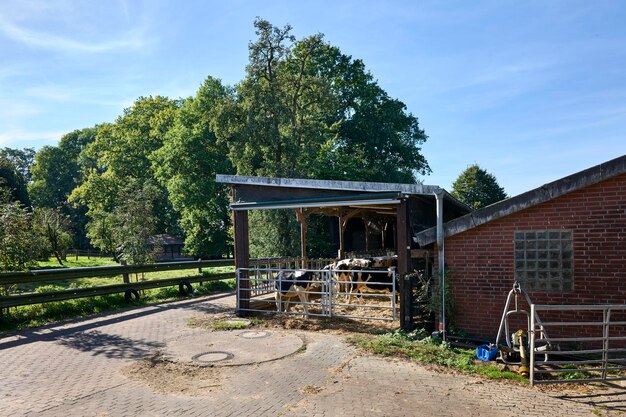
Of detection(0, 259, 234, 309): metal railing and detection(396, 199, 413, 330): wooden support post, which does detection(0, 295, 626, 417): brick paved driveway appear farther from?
detection(0, 259, 234, 309): metal railing

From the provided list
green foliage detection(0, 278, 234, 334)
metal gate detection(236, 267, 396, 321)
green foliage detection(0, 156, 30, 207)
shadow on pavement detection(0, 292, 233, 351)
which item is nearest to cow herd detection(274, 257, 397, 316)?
metal gate detection(236, 267, 396, 321)

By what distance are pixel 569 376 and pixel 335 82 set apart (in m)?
31.7

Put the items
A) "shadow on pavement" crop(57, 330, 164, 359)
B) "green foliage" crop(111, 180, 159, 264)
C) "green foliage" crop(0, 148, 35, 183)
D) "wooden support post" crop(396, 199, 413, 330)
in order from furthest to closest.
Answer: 1. "green foliage" crop(0, 148, 35, 183)
2. "green foliage" crop(111, 180, 159, 264)
3. "wooden support post" crop(396, 199, 413, 330)
4. "shadow on pavement" crop(57, 330, 164, 359)

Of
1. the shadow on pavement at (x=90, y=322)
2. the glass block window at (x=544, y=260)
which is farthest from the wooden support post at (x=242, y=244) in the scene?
the glass block window at (x=544, y=260)

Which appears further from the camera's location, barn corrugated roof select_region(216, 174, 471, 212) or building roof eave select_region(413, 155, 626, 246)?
barn corrugated roof select_region(216, 174, 471, 212)

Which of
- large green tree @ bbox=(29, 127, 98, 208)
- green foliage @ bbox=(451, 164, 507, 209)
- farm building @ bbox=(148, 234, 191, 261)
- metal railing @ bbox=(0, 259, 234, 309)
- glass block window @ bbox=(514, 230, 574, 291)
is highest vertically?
large green tree @ bbox=(29, 127, 98, 208)

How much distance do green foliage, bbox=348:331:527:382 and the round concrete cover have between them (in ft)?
4.79

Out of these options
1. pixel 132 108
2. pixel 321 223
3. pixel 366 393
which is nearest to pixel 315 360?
pixel 366 393

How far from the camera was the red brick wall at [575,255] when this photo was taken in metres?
7.63

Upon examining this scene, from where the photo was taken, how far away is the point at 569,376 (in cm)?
654

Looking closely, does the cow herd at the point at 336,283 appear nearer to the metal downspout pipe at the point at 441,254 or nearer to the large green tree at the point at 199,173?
the metal downspout pipe at the point at 441,254

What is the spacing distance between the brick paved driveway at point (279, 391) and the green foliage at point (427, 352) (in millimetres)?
365

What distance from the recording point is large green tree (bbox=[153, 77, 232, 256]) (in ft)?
114

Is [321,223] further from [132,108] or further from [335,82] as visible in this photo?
[132,108]
